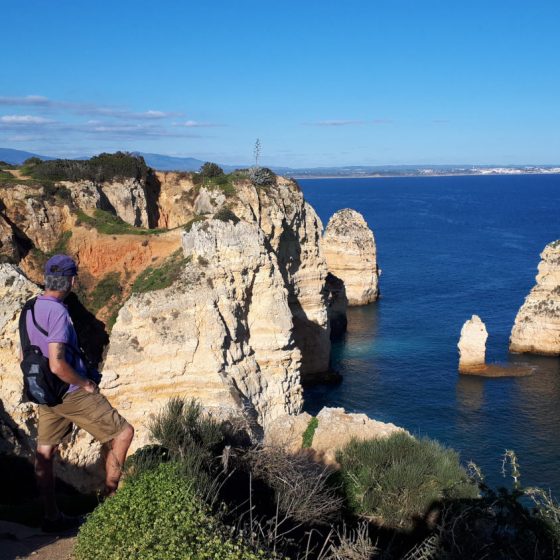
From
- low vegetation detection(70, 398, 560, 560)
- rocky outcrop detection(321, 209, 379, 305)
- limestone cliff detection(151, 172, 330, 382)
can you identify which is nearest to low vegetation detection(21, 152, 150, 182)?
limestone cliff detection(151, 172, 330, 382)

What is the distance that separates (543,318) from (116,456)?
44.6 m

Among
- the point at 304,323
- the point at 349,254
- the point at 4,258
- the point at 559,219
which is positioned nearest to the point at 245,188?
the point at 304,323

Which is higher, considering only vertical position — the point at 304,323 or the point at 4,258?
the point at 4,258

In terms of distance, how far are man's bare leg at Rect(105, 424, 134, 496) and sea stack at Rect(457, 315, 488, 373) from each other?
36.9 meters

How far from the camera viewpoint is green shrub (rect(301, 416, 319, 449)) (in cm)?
1750

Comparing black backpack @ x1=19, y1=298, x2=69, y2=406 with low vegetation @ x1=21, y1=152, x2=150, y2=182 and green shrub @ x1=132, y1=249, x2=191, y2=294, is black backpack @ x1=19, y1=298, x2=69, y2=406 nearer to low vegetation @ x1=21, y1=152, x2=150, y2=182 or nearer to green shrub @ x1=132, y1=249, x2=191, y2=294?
green shrub @ x1=132, y1=249, x2=191, y2=294

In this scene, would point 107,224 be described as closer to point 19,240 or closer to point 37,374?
point 19,240

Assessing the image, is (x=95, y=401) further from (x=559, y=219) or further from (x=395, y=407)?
(x=559, y=219)

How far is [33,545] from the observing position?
27.1 ft

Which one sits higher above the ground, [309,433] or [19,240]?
[19,240]

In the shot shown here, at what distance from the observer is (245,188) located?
111 feet

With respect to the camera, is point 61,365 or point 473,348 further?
point 473,348

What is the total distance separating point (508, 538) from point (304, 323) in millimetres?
27931

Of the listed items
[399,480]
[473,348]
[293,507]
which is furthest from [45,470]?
[473,348]
